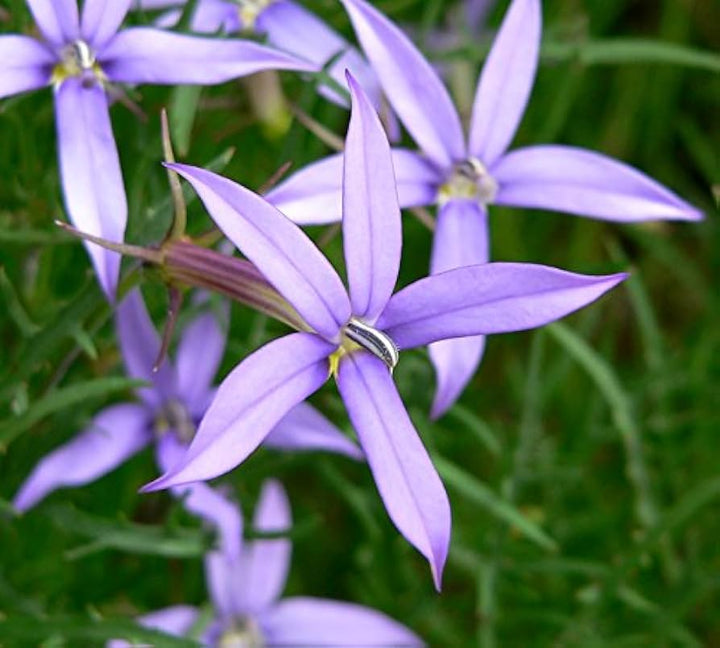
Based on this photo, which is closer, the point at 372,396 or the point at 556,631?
the point at 372,396

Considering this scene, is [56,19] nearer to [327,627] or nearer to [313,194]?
[313,194]

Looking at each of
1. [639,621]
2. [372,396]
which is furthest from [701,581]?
[372,396]

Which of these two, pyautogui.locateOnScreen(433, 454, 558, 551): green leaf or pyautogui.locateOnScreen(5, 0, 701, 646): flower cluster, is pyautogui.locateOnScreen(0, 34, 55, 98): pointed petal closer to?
pyautogui.locateOnScreen(5, 0, 701, 646): flower cluster

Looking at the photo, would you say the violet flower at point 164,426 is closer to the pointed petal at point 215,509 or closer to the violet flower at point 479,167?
the pointed petal at point 215,509

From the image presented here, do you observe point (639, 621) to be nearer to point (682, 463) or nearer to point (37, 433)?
point (682, 463)

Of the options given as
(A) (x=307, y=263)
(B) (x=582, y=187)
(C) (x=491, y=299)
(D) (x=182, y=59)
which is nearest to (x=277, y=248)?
(A) (x=307, y=263)

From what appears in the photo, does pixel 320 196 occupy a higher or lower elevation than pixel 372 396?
higher

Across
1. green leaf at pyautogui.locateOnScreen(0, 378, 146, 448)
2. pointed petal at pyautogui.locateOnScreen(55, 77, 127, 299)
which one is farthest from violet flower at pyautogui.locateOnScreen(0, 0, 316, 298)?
green leaf at pyautogui.locateOnScreen(0, 378, 146, 448)
